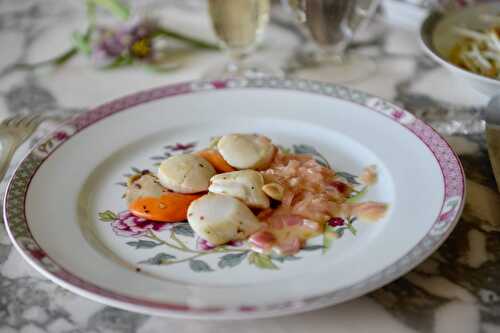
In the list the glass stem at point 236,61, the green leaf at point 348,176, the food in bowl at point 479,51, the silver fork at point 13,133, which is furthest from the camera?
the glass stem at point 236,61

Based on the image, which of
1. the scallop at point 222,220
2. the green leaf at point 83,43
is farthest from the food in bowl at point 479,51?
the green leaf at point 83,43

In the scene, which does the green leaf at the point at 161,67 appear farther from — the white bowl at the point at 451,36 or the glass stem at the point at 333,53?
the white bowl at the point at 451,36

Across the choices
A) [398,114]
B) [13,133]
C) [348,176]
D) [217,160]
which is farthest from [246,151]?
[13,133]

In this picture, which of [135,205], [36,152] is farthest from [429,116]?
[36,152]

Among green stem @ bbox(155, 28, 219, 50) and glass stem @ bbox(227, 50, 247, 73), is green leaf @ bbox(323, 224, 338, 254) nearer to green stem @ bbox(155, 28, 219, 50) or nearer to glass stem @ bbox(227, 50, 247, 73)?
glass stem @ bbox(227, 50, 247, 73)

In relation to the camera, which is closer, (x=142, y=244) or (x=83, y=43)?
(x=142, y=244)

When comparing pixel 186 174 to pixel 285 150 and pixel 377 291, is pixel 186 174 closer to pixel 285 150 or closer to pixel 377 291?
pixel 285 150

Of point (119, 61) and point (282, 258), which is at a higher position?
point (282, 258)
